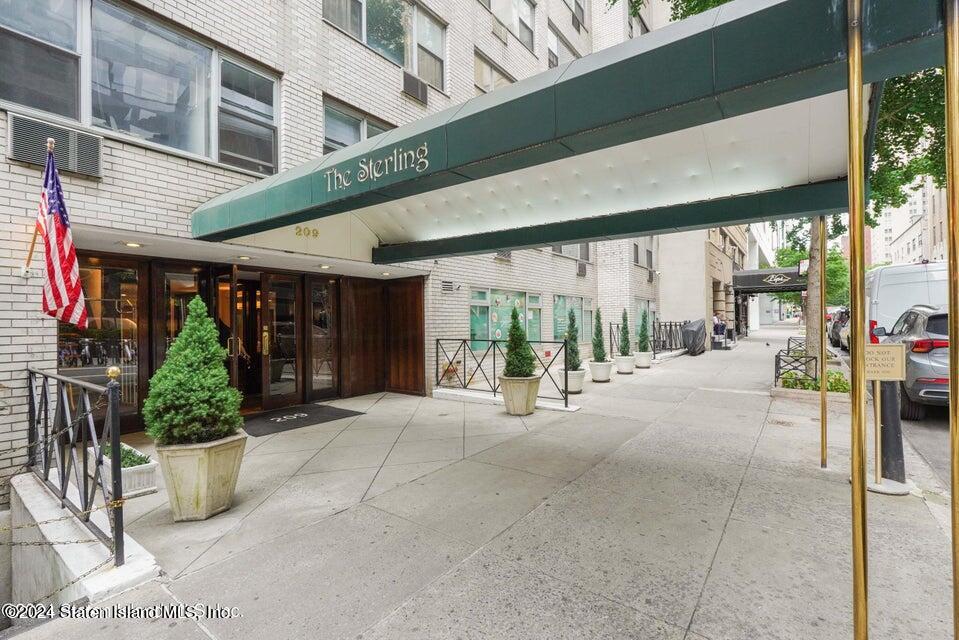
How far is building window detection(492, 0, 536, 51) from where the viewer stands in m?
12.4

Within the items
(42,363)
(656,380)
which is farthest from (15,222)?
(656,380)

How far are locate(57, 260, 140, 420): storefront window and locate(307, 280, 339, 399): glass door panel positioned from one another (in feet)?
9.24

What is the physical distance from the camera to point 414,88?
30.7ft

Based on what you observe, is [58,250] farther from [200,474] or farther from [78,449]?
[78,449]

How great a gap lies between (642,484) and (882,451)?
93.6 inches

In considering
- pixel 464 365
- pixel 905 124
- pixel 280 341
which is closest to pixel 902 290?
pixel 905 124

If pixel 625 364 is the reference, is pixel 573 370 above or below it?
above

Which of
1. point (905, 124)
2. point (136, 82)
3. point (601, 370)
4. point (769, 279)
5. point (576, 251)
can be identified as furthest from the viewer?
point (769, 279)

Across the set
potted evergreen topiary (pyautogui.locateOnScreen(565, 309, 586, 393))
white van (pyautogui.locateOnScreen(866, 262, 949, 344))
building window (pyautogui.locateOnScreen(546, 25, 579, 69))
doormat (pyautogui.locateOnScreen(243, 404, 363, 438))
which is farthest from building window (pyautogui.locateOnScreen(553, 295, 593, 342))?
doormat (pyautogui.locateOnScreen(243, 404, 363, 438))

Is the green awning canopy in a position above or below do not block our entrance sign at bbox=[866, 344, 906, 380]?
above

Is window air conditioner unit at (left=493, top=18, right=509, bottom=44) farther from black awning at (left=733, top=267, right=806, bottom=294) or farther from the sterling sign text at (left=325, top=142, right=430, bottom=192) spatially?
black awning at (left=733, top=267, right=806, bottom=294)

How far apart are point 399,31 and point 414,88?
1203 millimetres

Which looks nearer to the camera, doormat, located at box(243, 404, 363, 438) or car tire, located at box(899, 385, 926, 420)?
doormat, located at box(243, 404, 363, 438)

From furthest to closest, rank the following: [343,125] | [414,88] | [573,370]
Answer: [573,370]
[414,88]
[343,125]
